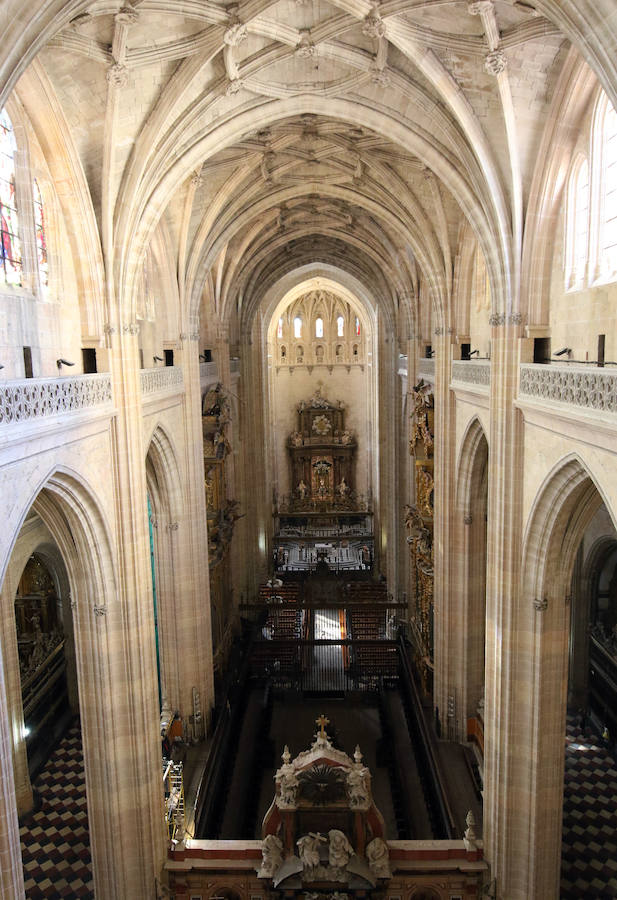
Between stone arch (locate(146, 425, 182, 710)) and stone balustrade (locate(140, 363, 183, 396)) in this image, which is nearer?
stone balustrade (locate(140, 363, 183, 396))

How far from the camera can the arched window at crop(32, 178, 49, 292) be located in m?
10.5

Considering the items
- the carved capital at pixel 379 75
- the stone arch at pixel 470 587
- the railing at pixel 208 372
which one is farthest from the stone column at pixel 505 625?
the railing at pixel 208 372

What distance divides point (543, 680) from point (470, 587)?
601 centimetres

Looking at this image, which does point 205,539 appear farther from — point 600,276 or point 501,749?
point 600,276

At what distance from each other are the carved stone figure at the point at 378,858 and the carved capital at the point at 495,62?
1245 cm

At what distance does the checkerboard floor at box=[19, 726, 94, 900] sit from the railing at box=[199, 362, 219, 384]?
1057 centimetres

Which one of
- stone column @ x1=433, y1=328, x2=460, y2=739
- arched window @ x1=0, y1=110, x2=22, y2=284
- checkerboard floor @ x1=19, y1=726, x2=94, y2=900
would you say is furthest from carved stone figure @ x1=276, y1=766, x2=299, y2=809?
arched window @ x1=0, y1=110, x2=22, y2=284

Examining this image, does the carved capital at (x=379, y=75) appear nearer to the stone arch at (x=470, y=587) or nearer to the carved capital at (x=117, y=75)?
the carved capital at (x=117, y=75)

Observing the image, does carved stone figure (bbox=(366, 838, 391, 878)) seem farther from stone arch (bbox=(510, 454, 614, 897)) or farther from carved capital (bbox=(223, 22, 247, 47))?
carved capital (bbox=(223, 22, 247, 47))

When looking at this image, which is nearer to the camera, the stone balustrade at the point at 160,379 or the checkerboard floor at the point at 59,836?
the checkerboard floor at the point at 59,836

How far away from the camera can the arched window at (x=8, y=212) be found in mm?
9362

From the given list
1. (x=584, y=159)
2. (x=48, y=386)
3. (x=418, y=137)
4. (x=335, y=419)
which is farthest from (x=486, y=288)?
(x=335, y=419)

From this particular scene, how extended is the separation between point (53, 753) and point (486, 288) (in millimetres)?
15645

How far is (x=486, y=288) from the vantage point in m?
16.2
